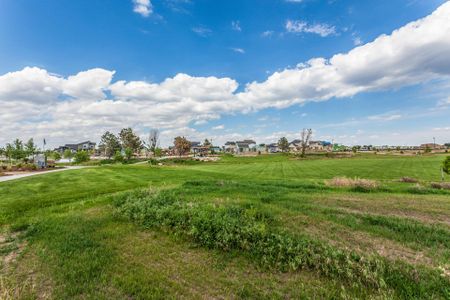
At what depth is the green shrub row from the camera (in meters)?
3.71

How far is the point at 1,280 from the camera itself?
12.4 feet

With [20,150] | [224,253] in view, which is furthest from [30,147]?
[224,253]

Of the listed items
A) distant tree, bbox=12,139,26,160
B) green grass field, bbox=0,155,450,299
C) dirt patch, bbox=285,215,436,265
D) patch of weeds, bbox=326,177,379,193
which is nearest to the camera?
green grass field, bbox=0,155,450,299

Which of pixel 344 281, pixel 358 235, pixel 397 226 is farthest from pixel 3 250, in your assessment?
pixel 397 226

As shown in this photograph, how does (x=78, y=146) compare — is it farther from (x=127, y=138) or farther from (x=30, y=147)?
(x=30, y=147)

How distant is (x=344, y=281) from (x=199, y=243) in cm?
315

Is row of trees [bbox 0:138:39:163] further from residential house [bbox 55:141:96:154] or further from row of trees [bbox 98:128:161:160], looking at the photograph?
residential house [bbox 55:141:96:154]

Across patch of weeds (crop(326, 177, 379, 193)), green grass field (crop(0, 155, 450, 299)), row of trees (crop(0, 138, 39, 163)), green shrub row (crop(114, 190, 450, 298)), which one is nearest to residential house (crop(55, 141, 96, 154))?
row of trees (crop(0, 138, 39, 163))

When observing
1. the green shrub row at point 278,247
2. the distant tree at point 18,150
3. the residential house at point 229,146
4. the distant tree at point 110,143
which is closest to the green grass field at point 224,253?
the green shrub row at point 278,247

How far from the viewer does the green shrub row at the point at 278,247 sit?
3.71 meters

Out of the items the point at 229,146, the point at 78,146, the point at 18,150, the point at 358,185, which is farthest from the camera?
the point at 229,146

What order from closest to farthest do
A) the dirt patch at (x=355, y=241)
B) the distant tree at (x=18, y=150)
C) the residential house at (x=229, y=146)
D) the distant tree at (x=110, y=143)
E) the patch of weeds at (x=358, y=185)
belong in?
the dirt patch at (x=355, y=241) → the patch of weeds at (x=358, y=185) → the distant tree at (x=18, y=150) → the distant tree at (x=110, y=143) → the residential house at (x=229, y=146)

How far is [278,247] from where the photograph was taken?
487 centimetres

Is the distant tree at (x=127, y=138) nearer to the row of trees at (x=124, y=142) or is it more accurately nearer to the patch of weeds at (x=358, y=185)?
the row of trees at (x=124, y=142)
